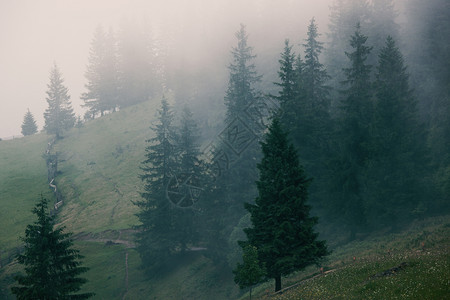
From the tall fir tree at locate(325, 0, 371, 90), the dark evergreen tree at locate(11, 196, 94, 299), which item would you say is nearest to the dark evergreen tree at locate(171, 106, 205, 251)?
the dark evergreen tree at locate(11, 196, 94, 299)

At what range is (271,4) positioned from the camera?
82375mm

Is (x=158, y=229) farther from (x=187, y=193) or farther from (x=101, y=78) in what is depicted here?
(x=101, y=78)

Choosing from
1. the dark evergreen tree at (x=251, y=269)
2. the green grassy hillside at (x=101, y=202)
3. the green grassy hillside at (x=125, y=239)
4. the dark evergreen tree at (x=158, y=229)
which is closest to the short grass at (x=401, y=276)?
the green grassy hillside at (x=125, y=239)

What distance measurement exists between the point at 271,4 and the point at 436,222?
70961 millimetres

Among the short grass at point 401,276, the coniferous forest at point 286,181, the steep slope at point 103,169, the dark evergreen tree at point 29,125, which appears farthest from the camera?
the dark evergreen tree at point 29,125

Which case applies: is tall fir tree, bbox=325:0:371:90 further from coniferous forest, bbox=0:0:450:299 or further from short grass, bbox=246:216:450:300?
short grass, bbox=246:216:450:300

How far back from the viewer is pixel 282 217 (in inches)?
830

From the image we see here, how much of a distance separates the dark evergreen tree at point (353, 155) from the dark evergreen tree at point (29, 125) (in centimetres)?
10628

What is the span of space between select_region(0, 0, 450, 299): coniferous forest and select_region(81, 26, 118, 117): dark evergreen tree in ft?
117

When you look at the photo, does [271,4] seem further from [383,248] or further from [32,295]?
[32,295]

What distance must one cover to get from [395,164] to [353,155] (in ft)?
13.1

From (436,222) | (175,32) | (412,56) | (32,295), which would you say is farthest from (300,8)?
(32,295)

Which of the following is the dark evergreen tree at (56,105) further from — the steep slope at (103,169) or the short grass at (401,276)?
the short grass at (401,276)

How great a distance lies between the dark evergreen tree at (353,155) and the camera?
104 feet
